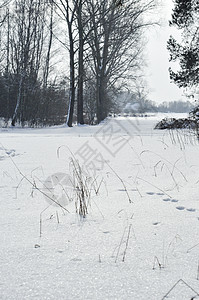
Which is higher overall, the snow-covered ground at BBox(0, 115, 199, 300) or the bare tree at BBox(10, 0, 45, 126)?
the bare tree at BBox(10, 0, 45, 126)

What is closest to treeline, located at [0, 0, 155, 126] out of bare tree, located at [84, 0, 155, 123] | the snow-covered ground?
bare tree, located at [84, 0, 155, 123]

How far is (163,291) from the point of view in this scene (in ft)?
→ 2.44

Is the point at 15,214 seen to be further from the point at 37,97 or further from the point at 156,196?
the point at 37,97

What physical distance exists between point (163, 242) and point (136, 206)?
472mm

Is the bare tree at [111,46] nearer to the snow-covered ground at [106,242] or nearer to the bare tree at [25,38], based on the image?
the bare tree at [25,38]

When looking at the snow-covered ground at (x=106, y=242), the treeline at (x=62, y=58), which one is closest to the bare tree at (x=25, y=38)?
the treeline at (x=62, y=58)

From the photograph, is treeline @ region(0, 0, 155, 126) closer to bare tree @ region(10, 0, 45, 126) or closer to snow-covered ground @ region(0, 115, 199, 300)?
bare tree @ region(10, 0, 45, 126)

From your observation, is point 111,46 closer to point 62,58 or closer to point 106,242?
point 62,58

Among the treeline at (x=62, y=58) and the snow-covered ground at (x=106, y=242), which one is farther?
the treeline at (x=62, y=58)

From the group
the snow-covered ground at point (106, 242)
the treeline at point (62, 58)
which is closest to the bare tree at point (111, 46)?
the treeline at point (62, 58)

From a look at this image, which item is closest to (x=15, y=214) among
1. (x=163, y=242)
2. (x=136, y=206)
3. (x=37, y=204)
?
(x=37, y=204)

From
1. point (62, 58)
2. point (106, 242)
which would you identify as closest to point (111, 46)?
point (62, 58)

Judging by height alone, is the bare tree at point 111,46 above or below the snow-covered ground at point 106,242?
above

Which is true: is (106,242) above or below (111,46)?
below
